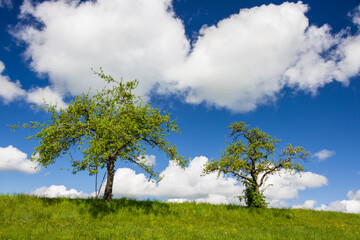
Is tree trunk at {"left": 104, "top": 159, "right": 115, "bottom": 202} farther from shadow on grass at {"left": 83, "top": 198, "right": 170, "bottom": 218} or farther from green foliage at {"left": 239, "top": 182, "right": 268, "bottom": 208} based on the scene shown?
green foliage at {"left": 239, "top": 182, "right": 268, "bottom": 208}

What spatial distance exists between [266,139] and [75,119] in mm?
20270

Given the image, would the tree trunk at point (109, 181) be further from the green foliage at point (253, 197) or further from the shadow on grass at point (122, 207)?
the green foliage at point (253, 197)

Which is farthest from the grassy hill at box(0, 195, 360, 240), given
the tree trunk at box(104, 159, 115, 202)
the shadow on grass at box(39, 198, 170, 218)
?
the tree trunk at box(104, 159, 115, 202)

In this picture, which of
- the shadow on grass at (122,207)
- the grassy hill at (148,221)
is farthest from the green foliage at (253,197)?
the shadow on grass at (122,207)

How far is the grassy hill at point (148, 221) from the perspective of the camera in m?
13.4

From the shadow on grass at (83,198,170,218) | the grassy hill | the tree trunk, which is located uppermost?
the tree trunk

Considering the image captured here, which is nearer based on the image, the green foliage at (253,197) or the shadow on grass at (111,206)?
the shadow on grass at (111,206)

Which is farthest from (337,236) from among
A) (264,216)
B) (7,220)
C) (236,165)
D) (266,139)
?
(7,220)

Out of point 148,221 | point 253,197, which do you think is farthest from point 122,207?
point 253,197

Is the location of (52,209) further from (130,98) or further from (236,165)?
(236,165)

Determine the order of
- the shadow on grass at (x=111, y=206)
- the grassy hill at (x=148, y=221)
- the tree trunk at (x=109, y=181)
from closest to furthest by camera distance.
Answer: the grassy hill at (x=148, y=221), the shadow on grass at (x=111, y=206), the tree trunk at (x=109, y=181)

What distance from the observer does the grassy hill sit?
13375 millimetres

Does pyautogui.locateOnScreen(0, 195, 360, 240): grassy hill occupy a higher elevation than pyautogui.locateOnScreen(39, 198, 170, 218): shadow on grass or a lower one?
lower

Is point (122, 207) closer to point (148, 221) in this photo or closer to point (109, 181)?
point (109, 181)
